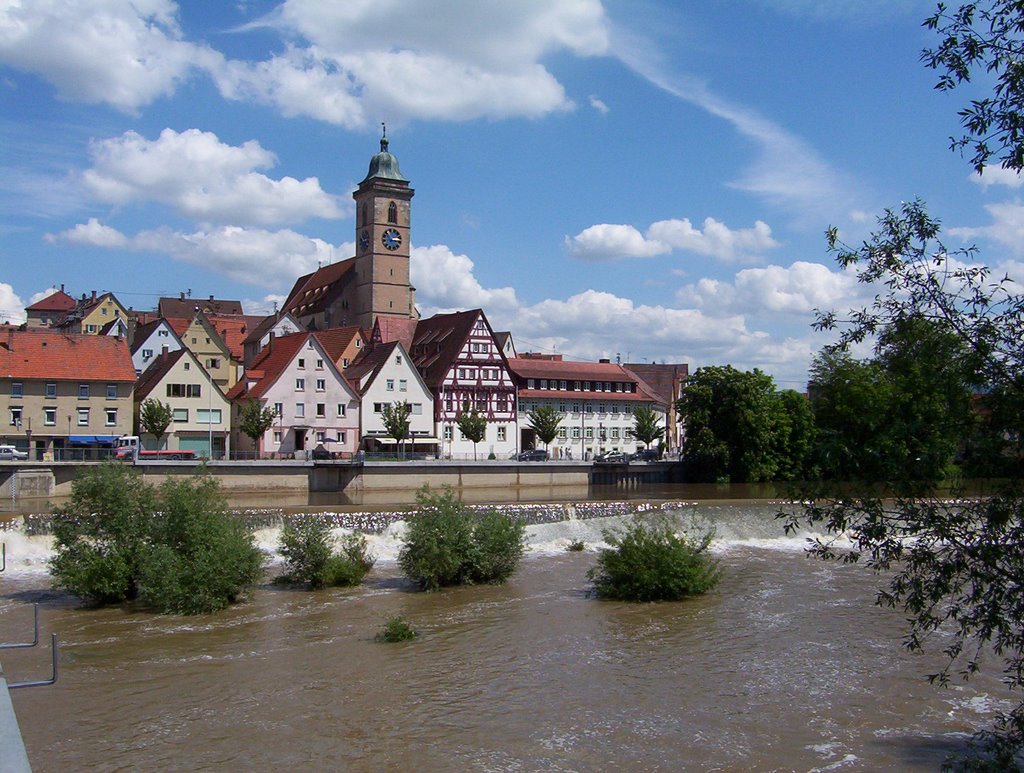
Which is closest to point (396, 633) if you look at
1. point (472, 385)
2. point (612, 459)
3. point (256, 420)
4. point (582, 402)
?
point (256, 420)

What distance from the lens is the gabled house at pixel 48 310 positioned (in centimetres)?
12012

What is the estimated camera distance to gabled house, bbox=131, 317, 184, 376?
79938mm

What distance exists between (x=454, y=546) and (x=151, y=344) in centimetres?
5901

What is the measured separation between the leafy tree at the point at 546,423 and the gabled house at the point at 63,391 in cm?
3305

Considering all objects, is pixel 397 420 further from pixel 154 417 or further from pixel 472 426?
pixel 154 417

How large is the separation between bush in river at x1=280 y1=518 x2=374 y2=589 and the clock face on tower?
81.6m

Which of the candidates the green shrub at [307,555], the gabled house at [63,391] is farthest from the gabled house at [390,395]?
the green shrub at [307,555]

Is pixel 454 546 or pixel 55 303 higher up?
pixel 55 303

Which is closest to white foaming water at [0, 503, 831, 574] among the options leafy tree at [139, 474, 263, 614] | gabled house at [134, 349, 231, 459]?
leafy tree at [139, 474, 263, 614]

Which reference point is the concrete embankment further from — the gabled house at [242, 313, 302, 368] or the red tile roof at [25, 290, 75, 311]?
the red tile roof at [25, 290, 75, 311]

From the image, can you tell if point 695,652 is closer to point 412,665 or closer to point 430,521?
point 412,665

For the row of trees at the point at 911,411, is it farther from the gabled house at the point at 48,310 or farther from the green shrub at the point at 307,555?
the gabled house at the point at 48,310

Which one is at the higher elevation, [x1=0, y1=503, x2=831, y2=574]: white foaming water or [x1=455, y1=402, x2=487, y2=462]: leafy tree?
[x1=455, y1=402, x2=487, y2=462]: leafy tree

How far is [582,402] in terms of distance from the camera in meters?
90.4
